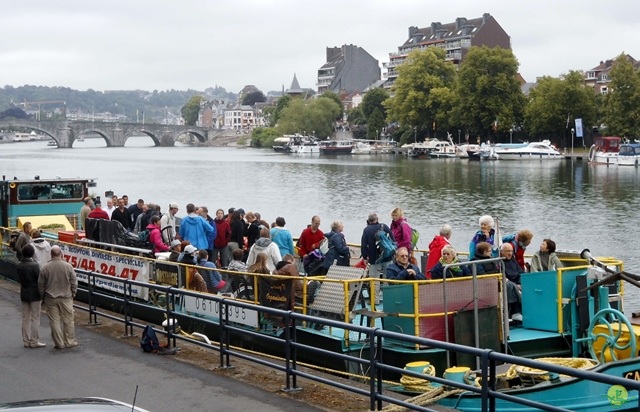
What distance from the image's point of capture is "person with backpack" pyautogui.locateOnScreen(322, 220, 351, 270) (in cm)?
1683

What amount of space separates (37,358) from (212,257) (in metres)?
6.68

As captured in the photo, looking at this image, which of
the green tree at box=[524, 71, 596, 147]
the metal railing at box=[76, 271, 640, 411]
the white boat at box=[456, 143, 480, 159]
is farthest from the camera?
the white boat at box=[456, 143, 480, 159]

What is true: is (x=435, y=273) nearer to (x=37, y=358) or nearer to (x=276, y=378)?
(x=276, y=378)

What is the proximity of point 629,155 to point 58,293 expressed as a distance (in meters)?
94.3

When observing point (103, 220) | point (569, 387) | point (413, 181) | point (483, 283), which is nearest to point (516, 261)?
point (483, 283)

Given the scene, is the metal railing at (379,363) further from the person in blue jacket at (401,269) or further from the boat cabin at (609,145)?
the boat cabin at (609,145)

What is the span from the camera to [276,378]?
12000 mm

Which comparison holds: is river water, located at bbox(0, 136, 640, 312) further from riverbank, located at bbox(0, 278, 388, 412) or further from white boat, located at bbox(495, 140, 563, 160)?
riverbank, located at bbox(0, 278, 388, 412)

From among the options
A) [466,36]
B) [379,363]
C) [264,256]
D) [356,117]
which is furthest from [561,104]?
[379,363]

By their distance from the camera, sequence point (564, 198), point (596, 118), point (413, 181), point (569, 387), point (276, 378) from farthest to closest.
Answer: point (596, 118) → point (413, 181) → point (564, 198) → point (276, 378) → point (569, 387)

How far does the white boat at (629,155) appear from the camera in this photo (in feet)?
327

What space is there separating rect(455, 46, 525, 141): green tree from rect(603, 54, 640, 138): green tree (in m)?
12.6

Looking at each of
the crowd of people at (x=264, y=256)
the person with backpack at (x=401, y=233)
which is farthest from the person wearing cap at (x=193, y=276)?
the person with backpack at (x=401, y=233)

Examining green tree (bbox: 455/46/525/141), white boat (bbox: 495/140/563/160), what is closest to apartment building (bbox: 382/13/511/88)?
green tree (bbox: 455/46/525/141)
